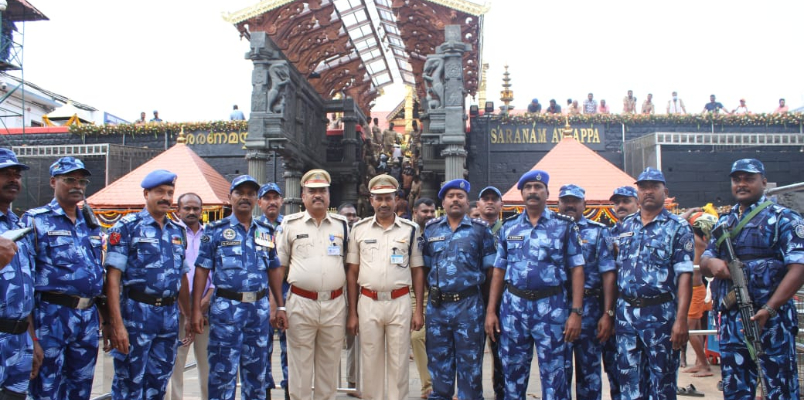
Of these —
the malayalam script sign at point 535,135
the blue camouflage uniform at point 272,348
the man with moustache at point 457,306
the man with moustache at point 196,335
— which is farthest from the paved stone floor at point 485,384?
the malayalam script sign at point 535,135

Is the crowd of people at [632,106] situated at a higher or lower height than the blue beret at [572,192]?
higher

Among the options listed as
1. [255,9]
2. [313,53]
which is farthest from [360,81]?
[255,9]

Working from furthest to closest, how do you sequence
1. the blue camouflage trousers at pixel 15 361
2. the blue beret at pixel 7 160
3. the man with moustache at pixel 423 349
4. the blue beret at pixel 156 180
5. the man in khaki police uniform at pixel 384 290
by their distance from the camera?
the man with moustache at pixel 423 349
the man in khaki police uniform at pixel 384 290
the blue beret at pixel 156 180
the blue beret at pixel 7 160
the blue camouflage trousers at pixel 15 361

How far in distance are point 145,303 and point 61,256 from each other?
0.62 m

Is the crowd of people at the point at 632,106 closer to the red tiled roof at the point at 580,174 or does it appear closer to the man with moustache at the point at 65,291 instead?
the red tiled roof at the point at 580,174

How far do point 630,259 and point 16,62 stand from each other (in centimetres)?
2067

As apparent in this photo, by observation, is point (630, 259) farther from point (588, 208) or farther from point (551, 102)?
point (551, 102)

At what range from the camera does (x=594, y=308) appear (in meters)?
4.51

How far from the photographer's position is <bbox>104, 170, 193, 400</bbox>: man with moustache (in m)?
3.83

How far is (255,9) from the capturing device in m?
11.5

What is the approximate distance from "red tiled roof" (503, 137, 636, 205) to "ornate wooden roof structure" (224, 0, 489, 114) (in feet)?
10.9

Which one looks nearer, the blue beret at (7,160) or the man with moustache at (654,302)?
the blue beret at (7,160)

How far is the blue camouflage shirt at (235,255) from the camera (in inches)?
168

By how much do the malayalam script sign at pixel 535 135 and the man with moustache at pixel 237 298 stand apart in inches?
438
